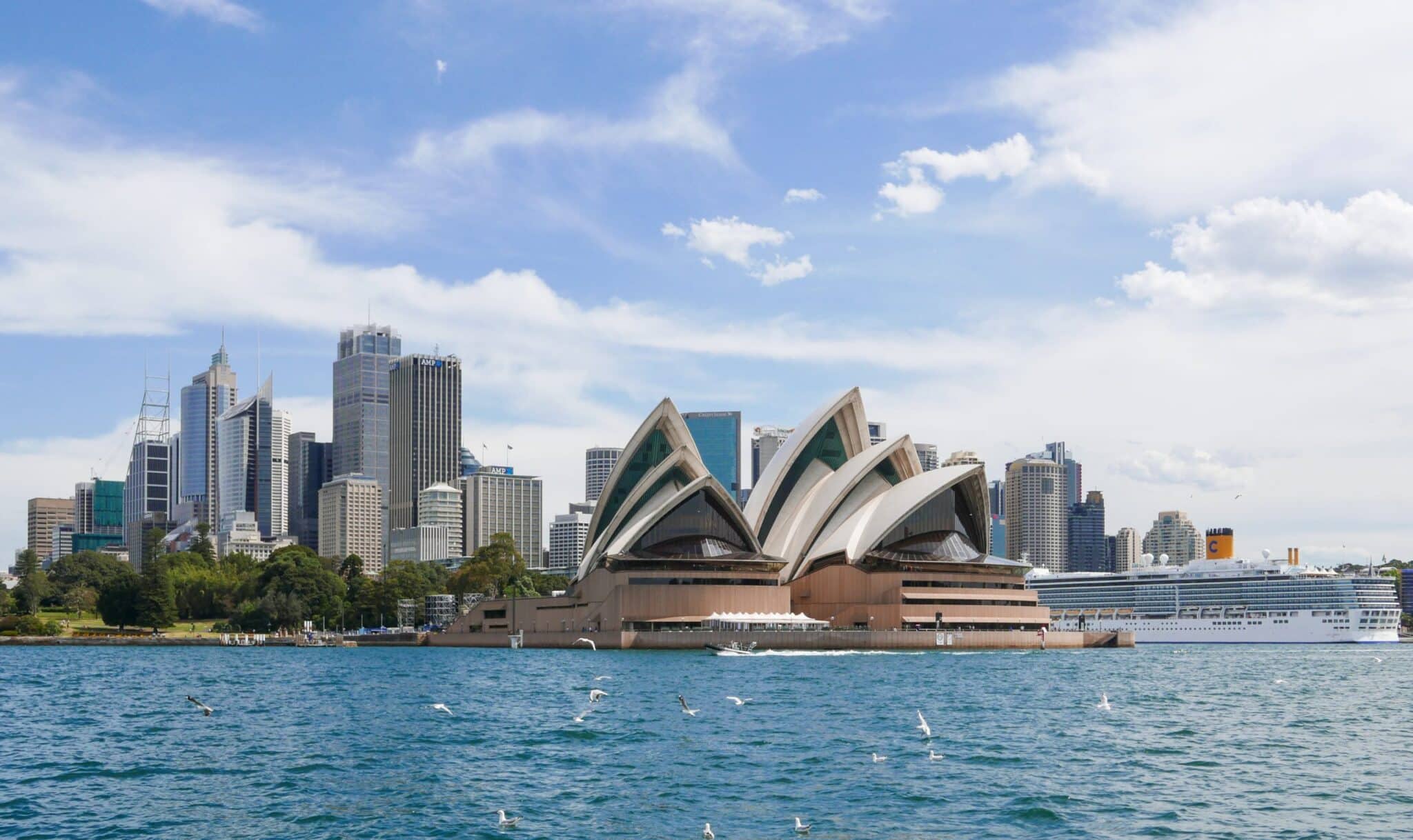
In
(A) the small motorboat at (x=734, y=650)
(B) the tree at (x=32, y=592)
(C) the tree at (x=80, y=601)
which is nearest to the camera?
(A) the small motorboat at (x=734, y=650)

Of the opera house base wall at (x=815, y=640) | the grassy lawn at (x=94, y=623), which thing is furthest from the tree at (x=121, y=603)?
the opera house base wall at (x=815, y=640)

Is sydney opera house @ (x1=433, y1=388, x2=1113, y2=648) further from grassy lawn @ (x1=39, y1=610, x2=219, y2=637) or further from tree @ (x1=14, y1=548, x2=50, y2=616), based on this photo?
tree @ (x1=14, y1=548, x2=50, y2=616)

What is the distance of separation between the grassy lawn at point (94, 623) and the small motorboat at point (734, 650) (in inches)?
2615

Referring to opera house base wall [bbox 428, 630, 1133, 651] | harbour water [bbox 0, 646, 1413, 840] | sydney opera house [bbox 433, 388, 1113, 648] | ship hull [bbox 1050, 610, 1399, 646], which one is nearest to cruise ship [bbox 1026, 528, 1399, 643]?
ship hull [bbox 1050, 610, 1399, 646]

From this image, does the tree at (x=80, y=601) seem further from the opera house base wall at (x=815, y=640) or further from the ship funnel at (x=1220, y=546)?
the ship funnel at (x=1220, y=546)

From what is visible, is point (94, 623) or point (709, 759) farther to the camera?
point (94, 623)

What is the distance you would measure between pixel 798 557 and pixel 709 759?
85.5 m

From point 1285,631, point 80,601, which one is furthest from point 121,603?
point 1285,631

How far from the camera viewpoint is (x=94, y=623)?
159000mm

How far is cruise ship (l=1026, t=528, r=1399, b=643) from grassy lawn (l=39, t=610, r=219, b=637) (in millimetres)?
95450

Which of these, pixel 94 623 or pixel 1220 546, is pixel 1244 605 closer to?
pixel 1220 546

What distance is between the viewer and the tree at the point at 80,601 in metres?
165

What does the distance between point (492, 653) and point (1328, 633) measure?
9040cm

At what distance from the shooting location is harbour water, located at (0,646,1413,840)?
2600 centimetres
